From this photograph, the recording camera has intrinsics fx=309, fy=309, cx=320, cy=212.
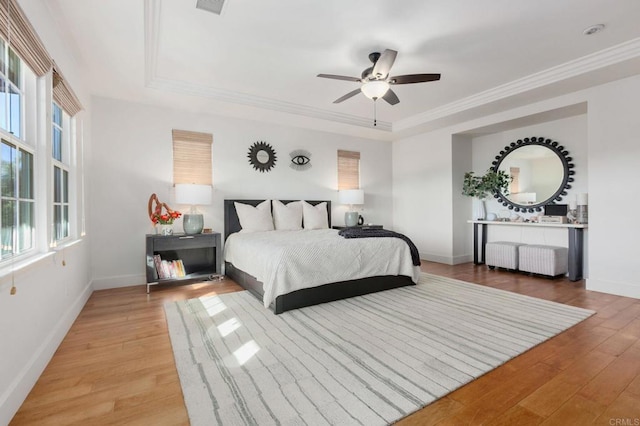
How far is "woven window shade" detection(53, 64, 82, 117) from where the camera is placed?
2454mm

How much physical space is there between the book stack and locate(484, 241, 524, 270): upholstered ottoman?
15.5 feet

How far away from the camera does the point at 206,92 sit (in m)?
4.14

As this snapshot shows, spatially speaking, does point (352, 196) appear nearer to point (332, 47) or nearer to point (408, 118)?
point (408, 118)

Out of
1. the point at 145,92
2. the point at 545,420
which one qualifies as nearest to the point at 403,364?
the point at 545,420

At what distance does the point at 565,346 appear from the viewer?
229cm

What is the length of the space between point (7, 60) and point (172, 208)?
110 inches

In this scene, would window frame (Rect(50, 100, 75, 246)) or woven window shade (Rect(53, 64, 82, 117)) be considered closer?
woven window shade (Rect(53, 64, 82, 117))

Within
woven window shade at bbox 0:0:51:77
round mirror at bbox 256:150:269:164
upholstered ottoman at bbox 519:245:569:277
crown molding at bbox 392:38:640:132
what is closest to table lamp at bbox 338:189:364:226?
round mirror at bbox 256:150:269:164

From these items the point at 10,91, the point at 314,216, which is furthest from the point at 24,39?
the point at 314,216

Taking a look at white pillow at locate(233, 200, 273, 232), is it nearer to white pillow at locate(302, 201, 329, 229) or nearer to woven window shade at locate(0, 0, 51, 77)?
white pillow at locate(302, 201, 329, 229)

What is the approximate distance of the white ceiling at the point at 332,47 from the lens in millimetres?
2566

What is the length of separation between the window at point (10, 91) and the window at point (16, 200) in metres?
0.14

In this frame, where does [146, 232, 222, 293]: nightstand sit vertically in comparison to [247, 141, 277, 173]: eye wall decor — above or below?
below

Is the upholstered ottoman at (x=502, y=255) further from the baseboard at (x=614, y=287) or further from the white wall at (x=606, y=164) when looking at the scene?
the baseboard at (x=614, y=287)
